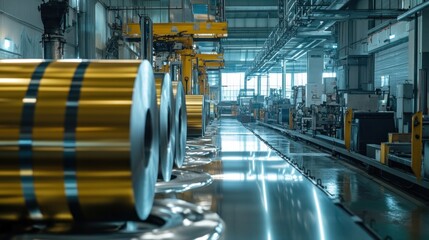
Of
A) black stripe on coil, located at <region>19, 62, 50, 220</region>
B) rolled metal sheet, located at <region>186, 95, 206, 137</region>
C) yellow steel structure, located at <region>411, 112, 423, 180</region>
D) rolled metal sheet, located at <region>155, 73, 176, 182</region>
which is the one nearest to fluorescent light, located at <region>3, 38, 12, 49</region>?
rolled metal sheet, located at <region>186, 95, 206, 137</region>

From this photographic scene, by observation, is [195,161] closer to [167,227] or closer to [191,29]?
[167,227]

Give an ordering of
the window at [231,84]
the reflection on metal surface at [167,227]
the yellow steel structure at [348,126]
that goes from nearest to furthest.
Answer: the reflection on metal surface at [167,227], the yellow steel structure at [348,126], the window at [231,84]

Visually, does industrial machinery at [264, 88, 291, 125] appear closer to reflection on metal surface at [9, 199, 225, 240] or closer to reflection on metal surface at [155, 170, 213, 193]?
reflection on metal surface at [155, 170, 213, 193]

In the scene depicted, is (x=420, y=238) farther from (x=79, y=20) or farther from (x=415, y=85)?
(x=79, y=20)

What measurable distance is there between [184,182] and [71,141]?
251cm

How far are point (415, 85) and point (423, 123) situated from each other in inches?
198

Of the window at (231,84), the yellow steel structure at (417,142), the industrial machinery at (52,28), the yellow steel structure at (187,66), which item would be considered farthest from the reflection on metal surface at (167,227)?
the window at (231,84)

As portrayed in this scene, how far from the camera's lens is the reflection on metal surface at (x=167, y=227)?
2.84m

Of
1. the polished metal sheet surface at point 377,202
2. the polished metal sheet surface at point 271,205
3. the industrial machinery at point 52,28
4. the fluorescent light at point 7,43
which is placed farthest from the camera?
the fluorescent light at point 7,43

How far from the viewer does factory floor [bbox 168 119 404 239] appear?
3.29 m

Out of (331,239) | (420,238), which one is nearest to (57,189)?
(331,239)

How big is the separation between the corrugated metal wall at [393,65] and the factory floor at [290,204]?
23.9 feet

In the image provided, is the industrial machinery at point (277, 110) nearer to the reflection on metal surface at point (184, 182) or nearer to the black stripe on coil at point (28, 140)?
the reflection on metal surface at point (184, 182)

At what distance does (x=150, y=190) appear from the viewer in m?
3.10
